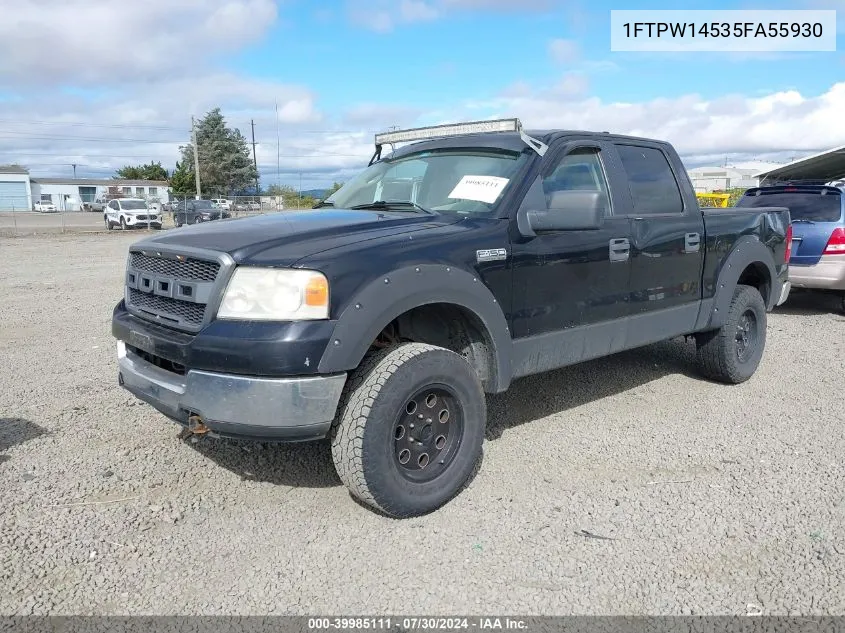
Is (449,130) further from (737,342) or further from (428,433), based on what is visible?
(737,342)

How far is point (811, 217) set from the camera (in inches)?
356

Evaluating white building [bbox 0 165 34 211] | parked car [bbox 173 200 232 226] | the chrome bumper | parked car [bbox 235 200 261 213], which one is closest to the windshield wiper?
the chrome bumper

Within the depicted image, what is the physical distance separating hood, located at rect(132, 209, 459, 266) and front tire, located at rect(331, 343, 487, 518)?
24.1 inches

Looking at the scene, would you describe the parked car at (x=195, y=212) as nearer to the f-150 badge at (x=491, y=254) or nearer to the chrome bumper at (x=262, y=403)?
the f-150 badge at (x=491, y=254)

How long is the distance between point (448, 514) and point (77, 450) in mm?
2351

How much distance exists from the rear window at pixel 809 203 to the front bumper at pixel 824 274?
0.54m

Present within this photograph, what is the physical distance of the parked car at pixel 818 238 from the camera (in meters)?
8.73

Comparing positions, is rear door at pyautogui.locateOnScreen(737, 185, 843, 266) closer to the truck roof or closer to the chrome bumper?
the truck roof

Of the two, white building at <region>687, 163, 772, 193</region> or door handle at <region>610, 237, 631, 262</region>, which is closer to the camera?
door handle at <region>610, 237, 631, 262</region>

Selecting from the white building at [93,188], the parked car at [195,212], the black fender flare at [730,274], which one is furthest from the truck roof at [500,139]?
the white building at [93,188]

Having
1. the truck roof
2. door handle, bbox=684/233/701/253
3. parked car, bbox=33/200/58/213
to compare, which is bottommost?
door handle, bbox=684/233/701/253

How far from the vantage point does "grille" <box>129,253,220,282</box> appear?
319 centimetres

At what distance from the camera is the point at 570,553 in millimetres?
3098

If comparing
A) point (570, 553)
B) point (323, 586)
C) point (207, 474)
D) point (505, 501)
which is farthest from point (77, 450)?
point (570, 553)
